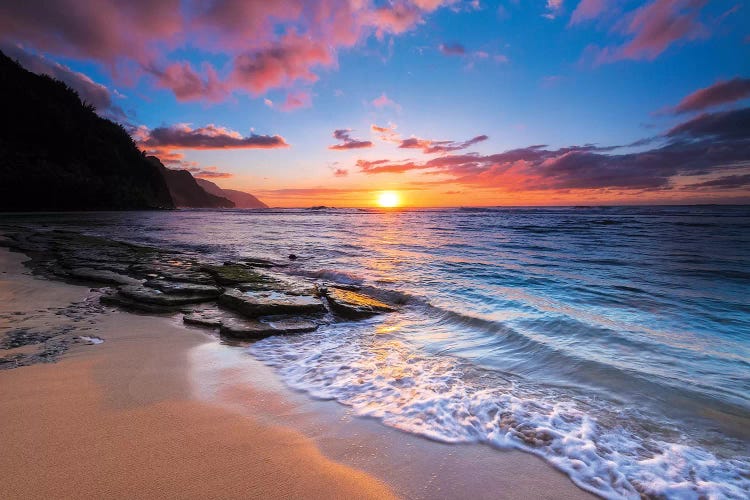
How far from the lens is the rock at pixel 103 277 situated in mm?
7799

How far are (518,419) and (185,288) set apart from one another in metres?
6.60

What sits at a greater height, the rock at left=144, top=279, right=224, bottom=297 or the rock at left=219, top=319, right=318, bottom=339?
the rock at left=144, top=279, right=224, bottom=297

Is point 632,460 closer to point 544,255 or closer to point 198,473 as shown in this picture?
point 198,473

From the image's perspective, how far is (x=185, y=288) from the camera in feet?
23.4

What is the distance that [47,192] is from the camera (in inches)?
2202

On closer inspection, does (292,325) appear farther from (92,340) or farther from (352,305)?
(92,340)

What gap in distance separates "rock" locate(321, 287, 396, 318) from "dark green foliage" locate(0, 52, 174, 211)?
68739 mm

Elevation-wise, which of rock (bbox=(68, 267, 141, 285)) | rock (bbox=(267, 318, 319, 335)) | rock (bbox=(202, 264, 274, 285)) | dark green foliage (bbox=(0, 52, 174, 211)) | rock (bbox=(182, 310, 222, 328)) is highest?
dark green foliage (bbox=(0, 52, 174, 211))

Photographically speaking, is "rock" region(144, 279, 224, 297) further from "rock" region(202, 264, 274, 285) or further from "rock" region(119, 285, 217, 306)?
"rock" region(202, 264, 274, 285)

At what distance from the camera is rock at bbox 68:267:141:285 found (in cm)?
780

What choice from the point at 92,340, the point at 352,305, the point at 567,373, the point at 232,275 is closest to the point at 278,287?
the point at 232,275

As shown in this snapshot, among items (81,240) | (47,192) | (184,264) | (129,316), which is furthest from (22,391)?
(47,192)

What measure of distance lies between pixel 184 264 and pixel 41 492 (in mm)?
9213


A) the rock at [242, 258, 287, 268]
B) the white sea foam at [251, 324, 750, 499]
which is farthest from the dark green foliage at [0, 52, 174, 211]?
the white sea foam at [251, 324, 750, 499]
